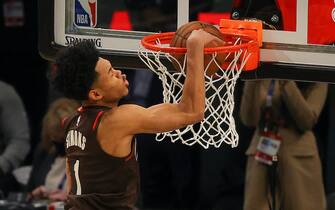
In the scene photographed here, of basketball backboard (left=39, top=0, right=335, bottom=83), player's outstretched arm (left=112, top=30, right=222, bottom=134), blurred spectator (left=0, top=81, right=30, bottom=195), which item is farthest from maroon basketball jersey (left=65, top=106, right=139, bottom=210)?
blurred spectator (left=0, top=81, right=30, bottom=195)

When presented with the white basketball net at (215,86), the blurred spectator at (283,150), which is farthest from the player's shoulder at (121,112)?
the blurred spectator at (283,150)

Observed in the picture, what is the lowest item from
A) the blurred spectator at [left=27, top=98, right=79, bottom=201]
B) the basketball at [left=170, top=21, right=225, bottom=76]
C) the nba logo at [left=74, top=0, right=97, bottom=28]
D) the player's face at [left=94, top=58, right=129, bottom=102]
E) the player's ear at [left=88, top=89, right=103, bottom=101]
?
the blurred spectator at [left=27, top=98, right=79, bottom=201]

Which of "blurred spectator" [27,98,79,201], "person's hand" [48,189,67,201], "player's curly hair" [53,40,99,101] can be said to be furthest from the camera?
"blurred spectator" [27,98,79,201]

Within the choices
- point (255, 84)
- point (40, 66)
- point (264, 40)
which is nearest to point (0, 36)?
point (40, 66)

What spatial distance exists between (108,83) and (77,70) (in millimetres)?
147

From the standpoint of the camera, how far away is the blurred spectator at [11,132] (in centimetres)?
680

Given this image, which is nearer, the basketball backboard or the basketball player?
the basketball player

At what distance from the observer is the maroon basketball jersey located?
4129 mm

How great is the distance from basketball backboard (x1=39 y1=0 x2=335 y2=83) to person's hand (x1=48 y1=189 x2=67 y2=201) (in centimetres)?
160

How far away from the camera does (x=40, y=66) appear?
8586 mm

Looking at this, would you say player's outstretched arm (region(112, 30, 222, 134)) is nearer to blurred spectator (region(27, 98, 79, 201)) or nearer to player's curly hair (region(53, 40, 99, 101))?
player's curly hair (region(53, 40, 99, 101))

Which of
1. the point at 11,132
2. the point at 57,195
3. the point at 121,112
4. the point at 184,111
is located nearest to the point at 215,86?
the point at 184,111

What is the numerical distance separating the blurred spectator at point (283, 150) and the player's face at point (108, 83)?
190 cm

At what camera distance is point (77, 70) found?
4.11 m
